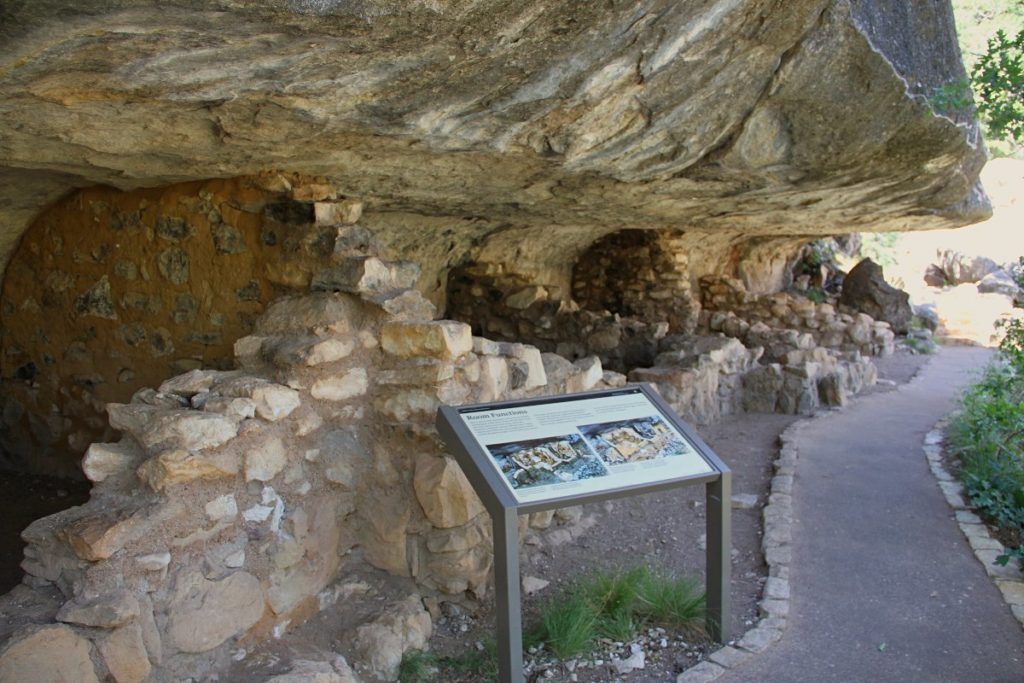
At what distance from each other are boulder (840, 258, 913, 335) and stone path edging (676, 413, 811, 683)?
7.31 m

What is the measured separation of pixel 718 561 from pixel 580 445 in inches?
31.9

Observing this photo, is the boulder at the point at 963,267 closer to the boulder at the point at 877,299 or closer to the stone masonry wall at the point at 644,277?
the boulder at the point at 877,299

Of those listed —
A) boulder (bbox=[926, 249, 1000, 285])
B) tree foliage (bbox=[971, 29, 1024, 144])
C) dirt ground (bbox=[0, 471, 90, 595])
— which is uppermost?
tree foliage (bbox=[971, 29, 1024, 144])

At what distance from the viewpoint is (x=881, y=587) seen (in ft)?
12.6

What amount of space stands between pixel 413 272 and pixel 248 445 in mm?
1316

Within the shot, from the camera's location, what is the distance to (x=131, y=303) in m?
4.29

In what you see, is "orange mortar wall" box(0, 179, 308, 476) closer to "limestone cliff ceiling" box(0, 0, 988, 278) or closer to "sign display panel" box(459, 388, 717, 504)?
"limestone cliff ceiling" box(0, 0, 988, 278)

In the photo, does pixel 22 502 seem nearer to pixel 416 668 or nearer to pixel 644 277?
pixel 416 668

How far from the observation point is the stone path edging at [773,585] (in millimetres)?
3088

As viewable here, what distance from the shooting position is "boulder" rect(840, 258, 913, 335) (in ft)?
40.3

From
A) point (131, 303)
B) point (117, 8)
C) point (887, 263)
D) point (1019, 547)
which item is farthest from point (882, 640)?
point (887, 263)

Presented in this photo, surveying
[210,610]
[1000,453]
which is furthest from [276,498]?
[1000,453]

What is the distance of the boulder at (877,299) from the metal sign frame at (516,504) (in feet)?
33.4

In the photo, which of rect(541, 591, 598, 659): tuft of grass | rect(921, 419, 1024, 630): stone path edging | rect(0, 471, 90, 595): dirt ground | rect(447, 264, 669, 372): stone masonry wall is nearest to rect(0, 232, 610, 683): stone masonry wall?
rect(541, 591, 598, 659): tuft of grass
